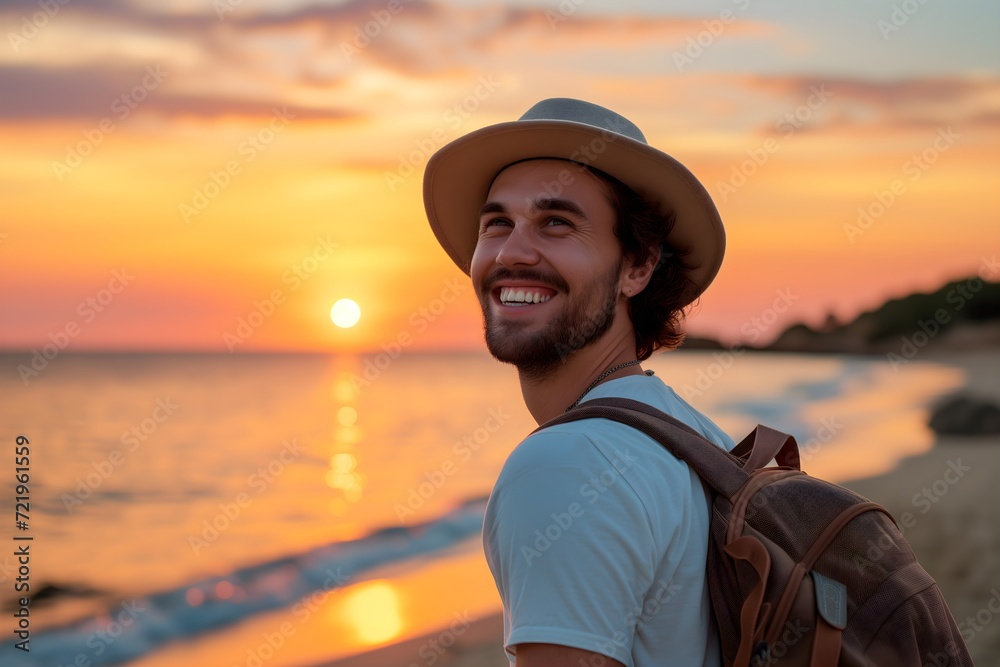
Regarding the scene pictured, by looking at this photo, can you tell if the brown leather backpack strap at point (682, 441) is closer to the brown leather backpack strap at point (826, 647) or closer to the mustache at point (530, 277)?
the brown leather backpack strap at point (826, 647)

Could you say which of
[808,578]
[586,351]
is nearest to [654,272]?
[586,351]

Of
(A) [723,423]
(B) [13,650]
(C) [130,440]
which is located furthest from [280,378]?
(B) [13,650]

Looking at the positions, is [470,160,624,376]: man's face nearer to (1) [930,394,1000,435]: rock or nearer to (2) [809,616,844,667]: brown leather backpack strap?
(2) [809,616,844,667]: brown leather backpack strap

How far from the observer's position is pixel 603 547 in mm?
1667

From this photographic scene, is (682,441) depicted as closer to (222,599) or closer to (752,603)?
(752,603)

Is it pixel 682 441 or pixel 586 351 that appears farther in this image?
pixel 586 351

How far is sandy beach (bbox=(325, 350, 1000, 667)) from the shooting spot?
7250mm

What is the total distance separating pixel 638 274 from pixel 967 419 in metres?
20.1

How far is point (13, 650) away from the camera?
28.8 ft

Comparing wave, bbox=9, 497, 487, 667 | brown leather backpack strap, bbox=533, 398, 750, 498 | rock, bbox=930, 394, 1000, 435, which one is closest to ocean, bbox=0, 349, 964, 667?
wave, bbox=9, 497, 487, 667

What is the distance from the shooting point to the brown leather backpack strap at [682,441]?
1.87m

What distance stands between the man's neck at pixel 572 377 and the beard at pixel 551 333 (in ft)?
0.06

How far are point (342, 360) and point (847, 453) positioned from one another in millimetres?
64953

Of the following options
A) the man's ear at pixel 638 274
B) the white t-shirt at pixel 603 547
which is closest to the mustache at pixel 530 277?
the man's ear at pixel 638 274
